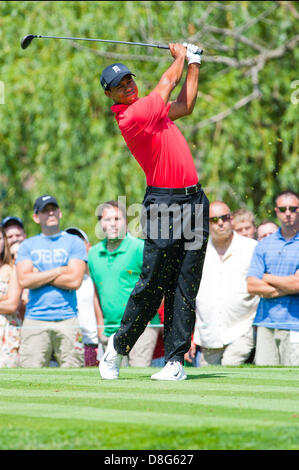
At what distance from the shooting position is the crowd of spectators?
32.1ft

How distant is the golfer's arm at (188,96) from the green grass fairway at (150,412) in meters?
2.09

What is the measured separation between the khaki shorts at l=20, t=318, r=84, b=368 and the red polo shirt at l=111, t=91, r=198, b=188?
3.25 meters

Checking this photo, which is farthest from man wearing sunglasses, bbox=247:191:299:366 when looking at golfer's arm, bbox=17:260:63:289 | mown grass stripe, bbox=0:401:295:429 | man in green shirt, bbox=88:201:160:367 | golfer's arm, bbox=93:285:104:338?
mown grass stripe, bbox=0:401:295:429

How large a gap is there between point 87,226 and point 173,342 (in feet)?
29.3

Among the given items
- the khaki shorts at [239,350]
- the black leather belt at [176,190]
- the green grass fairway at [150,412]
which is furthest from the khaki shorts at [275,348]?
the black leather belt at [176,190]

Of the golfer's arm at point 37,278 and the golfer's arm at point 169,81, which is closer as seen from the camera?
the golfer's arm at point 169,81

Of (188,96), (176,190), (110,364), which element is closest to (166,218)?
(176,190)

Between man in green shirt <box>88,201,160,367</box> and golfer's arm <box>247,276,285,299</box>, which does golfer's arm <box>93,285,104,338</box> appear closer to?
man in green shirt <box>88,201,160,367</box>

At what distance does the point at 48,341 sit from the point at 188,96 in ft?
12.2

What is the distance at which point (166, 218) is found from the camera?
723 cm

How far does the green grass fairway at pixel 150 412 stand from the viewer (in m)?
4.63

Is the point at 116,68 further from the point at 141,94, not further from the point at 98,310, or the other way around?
the point at 141,94

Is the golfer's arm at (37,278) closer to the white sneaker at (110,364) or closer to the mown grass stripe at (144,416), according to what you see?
the white sneaker at (110,364)

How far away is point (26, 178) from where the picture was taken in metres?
18.2
